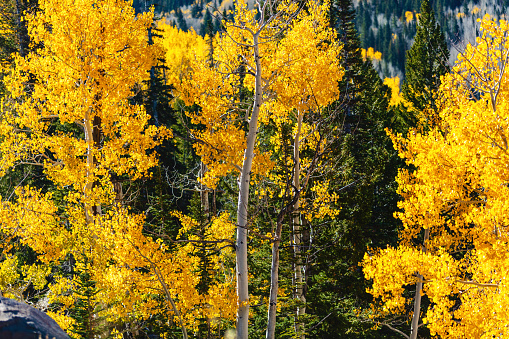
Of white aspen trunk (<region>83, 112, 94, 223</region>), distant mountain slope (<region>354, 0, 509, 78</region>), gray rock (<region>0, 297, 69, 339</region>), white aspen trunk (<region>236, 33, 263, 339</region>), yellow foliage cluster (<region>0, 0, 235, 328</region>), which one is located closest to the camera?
gray rock (<region>0, 297, 69, 339</region>)

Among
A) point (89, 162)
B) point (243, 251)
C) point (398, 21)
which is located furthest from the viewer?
point (398, 21)

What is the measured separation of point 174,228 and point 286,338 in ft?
23.2

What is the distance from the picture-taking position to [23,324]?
528 centimetres

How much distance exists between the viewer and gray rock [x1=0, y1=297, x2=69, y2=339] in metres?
5.16

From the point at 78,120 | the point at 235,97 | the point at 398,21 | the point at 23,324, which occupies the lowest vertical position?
the point at 23,324

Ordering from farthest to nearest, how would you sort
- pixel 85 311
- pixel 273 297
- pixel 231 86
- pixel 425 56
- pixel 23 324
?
pixel 425 56
pixel 85 311
pixel 231 86
pixel 273 297
pixel 23 324

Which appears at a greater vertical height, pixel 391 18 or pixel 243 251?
pixel 391 18

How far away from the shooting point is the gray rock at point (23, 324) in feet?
16.9

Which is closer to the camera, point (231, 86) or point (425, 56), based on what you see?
point (231, 86)

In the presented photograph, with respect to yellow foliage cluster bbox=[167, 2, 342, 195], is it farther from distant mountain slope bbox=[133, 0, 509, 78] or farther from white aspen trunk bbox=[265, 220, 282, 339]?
distant mountain slope bbox=[133, 0, 509, 78]

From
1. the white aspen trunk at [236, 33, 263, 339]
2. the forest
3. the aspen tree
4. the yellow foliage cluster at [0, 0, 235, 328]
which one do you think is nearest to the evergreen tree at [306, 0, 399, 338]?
the forest

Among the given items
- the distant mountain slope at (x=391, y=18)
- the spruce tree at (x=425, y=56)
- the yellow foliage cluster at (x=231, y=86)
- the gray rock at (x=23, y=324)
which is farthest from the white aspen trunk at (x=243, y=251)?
the distant mountain slope at (x=391, y=18)

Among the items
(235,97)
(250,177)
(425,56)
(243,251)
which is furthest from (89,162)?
(425,56)

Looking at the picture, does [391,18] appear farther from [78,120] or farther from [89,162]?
[89,162]
